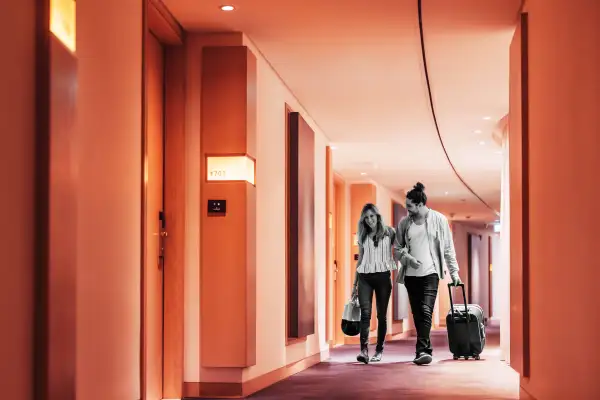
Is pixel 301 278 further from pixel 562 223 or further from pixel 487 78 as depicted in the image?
pixel 562 223

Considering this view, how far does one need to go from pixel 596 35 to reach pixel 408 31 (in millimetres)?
3664

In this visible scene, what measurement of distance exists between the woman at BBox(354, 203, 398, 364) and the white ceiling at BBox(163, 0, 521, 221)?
120 cm

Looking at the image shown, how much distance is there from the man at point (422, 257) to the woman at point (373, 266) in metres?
0.24

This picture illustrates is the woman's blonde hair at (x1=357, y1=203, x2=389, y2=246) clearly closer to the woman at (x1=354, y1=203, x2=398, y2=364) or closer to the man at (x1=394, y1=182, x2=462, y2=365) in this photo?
the woman at (x1=354, y1=203, x2=398, y2=364)

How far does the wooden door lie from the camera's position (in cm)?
631

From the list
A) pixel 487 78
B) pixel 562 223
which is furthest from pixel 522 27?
pixel 487 78

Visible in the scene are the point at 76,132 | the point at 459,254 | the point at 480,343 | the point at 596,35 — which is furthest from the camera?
the point at 459,254

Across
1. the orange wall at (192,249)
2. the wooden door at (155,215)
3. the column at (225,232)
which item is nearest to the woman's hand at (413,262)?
the column at (225,232)

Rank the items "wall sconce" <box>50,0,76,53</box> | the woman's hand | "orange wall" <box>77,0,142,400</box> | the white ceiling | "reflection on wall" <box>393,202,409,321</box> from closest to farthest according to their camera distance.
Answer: "wall sconce" <box>50,0,76,53</box>
"orange wall" <box>77,0,142,400</box>
the white ceiling
the woman's hand
"reflection on wall" <box>393,202,409,321</box>

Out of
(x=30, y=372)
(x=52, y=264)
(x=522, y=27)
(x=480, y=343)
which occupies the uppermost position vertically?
(x=522, y=27)

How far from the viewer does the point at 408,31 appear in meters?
6.98

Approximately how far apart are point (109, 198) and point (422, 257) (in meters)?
4.87

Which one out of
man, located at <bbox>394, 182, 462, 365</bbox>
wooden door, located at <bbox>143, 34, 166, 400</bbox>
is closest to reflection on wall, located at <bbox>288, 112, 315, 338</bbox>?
man, located at <bbox>394, 182, 462, 365</bbox>

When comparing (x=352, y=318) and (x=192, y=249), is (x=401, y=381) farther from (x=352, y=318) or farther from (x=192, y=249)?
(x=352, y=318)
